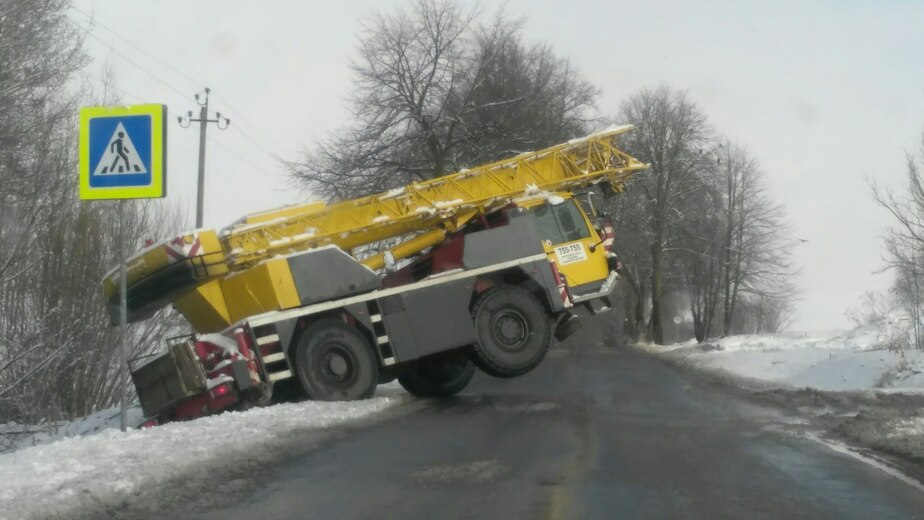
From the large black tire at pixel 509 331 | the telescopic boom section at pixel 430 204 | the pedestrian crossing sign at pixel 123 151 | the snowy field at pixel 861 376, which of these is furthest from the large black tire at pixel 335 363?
the snowy field at pixel 861 376

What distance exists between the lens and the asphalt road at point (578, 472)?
22.1ft

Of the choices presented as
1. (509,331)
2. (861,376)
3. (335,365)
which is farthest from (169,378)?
(861,376)

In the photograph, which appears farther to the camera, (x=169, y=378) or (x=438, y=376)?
(x=438, y=376)

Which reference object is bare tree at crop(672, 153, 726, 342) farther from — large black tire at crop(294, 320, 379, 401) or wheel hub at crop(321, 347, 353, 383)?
wheel hub at crop(321, 347, 353, 383)

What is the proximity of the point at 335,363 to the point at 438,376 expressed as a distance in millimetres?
2505

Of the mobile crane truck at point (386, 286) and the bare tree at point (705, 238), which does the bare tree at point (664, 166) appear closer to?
the bare tree at point (705, 238)

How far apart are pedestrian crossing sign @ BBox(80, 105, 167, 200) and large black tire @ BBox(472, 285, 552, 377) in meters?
6.26

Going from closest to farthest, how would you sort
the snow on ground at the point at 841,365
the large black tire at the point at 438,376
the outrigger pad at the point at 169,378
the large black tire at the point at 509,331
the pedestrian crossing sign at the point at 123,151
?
1. the pedestrian crossing sign at the point at 123,151
2. the outrigger pad at the point at 169,378
3. the large black tire at the point at 509,331
4. the large black tire at the point at 438,376
5. the snow on ground at the point at 841,365

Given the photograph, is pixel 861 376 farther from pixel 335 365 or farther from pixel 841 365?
pixel 335 365

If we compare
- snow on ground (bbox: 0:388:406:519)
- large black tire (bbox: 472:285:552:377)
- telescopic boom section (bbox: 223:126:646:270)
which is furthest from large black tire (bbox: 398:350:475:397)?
snow on ground (bbox: 0:388:406:519)

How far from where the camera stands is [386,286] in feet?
51.7

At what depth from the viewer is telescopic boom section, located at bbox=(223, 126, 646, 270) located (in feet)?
47.7

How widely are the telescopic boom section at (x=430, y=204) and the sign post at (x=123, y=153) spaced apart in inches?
162

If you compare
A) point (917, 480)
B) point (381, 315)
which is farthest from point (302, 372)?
point (917, 480)
